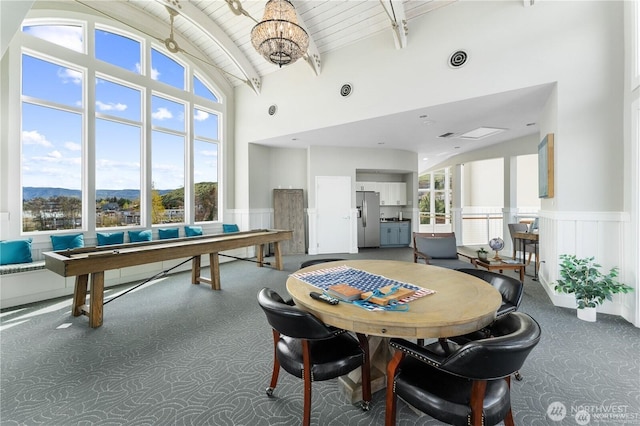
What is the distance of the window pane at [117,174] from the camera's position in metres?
5.05

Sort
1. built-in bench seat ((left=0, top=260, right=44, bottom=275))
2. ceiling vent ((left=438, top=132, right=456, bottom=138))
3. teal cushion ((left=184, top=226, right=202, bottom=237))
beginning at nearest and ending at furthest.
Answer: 1. built-in bench seat ((left=0, top=260, right=44, bottom=275))
2. teal cushion ((left=184, top=226, right=202, bottom=237))
3. ceiling vent ((left=438, top=132, right=456, bottom=138))

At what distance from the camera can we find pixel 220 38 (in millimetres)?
5812

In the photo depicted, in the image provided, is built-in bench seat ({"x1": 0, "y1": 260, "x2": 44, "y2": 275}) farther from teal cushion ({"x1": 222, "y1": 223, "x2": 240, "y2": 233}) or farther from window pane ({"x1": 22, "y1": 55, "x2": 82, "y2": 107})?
teal cushion ({"x1": 222, "y1": 223, "x2": 240, "y2": 233})

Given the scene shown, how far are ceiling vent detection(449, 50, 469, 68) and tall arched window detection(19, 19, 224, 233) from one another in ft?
17.8

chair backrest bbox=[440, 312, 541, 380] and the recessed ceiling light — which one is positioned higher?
the recessed ceiling light

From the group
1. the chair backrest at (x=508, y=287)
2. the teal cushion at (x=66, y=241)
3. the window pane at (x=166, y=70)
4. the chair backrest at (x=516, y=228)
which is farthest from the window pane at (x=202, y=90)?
the chair backrest at (x=516, y=228)

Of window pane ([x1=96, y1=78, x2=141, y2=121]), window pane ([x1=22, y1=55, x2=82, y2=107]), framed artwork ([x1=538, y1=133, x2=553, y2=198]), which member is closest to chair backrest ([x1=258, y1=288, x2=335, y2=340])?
framed artwork ([x1=538, y1=133, x2=553, y2=198])

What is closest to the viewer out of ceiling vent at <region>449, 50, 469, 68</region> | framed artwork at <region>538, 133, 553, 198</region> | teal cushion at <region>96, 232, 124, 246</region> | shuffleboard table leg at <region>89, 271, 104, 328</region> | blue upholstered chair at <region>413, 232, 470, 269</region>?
shuffleboard table leg at <region>89, 271, 104, 328</region>

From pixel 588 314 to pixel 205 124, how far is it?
772cm

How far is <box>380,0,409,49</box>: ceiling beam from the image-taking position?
4.29 meters

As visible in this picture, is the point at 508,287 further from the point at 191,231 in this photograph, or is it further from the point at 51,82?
the point at 51,82

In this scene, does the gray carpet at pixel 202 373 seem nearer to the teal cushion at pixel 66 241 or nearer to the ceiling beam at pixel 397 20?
the teal cushion at pixel 66 241

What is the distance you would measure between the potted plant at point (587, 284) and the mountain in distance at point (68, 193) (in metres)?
7.05

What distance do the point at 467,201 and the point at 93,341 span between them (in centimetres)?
1155
